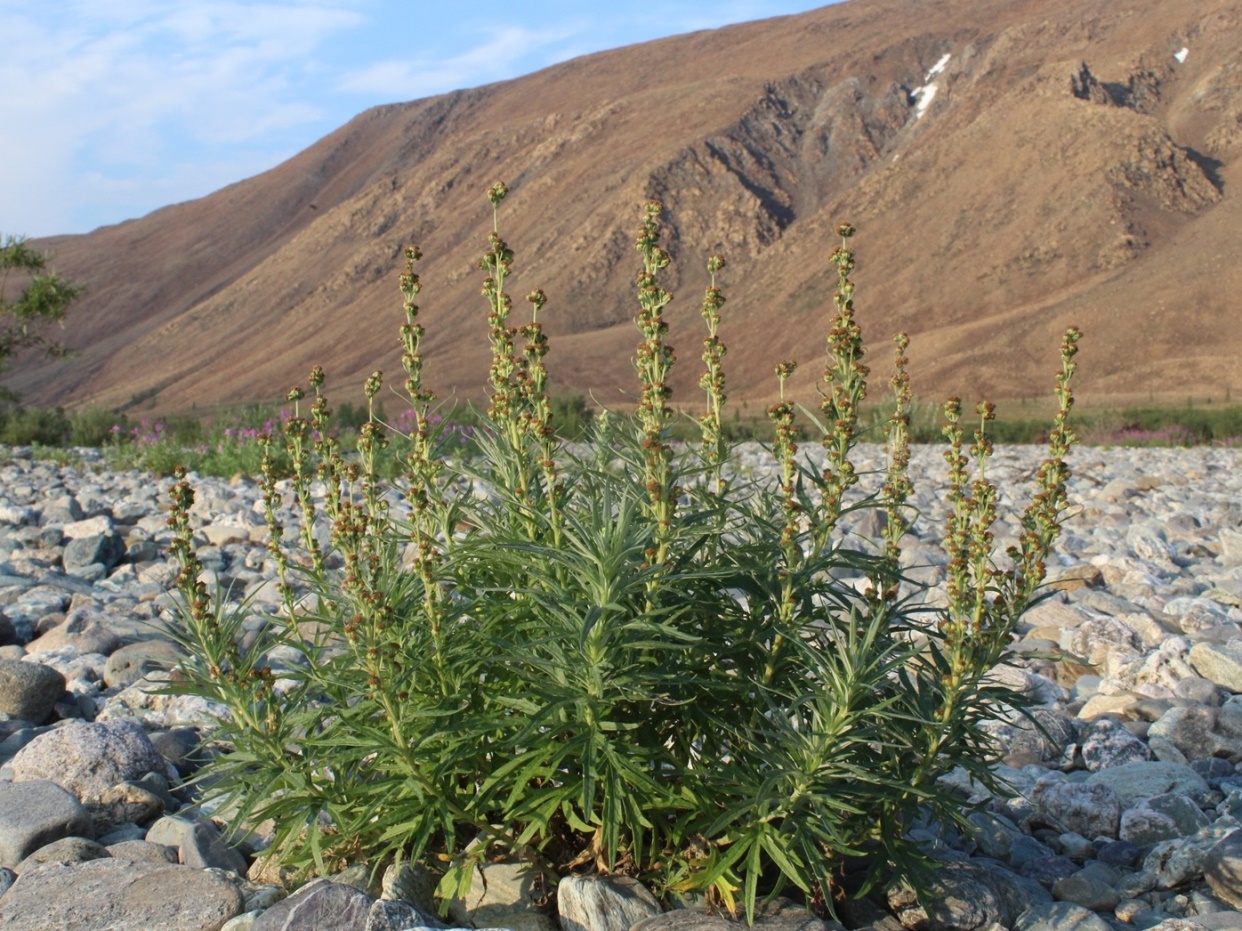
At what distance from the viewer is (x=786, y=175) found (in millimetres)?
76688

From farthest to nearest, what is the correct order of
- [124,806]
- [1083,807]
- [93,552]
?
[93,552], [1083,807], [124,806]

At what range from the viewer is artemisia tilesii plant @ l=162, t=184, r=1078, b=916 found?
2729 millimetres

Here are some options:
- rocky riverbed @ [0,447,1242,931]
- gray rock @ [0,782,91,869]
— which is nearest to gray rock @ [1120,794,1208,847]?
rocky riverbed @ [0,447,1242,931]

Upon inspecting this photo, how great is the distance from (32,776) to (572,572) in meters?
2.48

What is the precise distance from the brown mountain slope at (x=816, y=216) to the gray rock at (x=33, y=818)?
163ft

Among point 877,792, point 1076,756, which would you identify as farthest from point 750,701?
point 1076,756

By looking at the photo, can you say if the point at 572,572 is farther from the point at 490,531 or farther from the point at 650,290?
the point at 650,290

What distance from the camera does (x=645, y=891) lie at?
119 inches

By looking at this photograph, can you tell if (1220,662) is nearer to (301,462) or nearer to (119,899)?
(301,462)

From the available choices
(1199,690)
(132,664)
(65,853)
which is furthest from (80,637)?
(1199,690)

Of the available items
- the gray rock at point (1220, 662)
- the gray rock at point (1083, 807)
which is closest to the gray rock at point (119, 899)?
the gray rock at point (1083, 807)

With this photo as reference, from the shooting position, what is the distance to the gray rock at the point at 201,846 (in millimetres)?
3475

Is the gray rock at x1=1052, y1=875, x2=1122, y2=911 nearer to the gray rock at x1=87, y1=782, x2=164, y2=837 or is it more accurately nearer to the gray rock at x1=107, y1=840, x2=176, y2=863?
the gray rock at x1=107, y1=840, x2=176, y2=863

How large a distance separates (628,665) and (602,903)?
64cm
